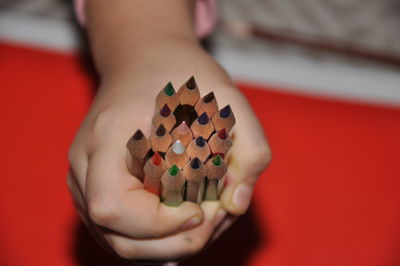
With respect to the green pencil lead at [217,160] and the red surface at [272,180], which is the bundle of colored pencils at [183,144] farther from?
the red surface at [272,180]

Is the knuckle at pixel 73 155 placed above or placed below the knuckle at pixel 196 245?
above

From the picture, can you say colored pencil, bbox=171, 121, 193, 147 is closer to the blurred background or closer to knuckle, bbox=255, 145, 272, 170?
knuckle, bbox=255, 145, 272, 170

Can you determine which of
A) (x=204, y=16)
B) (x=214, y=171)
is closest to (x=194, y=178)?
(x=214, y=171)

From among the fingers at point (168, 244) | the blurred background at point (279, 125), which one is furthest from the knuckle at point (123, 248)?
the blurred background at point (279, 125)

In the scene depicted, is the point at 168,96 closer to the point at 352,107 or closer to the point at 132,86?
the point at 132,86

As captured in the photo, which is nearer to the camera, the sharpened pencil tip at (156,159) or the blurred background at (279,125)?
the sharpened pencil tip at (156,159)

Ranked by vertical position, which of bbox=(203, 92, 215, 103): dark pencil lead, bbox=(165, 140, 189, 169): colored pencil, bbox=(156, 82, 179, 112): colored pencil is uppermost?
bbox=(203, 92, 215, 103): dark pencil lead

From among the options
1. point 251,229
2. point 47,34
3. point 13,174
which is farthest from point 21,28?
point 251,229

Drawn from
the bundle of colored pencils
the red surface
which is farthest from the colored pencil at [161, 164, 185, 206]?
the red surface
